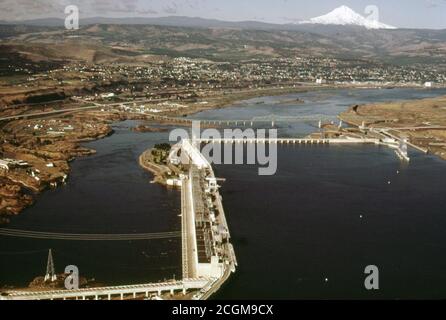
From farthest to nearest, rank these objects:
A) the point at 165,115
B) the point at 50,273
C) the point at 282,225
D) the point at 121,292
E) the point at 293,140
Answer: the point at 165,115 < the point at 293,140 < the point at 282,225 < the point at 50,273 < the point at 121,292

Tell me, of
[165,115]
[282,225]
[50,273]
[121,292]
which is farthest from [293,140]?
[121,292]

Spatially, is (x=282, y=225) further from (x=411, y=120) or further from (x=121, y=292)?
(x=411, y=120)

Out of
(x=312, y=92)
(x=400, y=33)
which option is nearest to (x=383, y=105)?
(x=312, y=92)

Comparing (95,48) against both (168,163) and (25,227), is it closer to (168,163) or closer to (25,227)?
(168,163)

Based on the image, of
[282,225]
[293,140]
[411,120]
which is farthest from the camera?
[411,120]

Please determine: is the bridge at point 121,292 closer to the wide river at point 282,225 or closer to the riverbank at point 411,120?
the wide river at point 282,225

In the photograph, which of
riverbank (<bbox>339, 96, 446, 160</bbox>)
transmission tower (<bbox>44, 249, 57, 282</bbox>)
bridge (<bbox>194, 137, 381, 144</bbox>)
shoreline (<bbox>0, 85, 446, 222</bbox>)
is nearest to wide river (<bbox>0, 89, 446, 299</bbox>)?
transmission tower (<bbox>44, 249, 57, 282</bbox>)

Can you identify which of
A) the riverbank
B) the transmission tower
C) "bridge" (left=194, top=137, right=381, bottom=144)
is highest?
the riverbank

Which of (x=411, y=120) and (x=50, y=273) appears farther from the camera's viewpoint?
(x=411, y=120)

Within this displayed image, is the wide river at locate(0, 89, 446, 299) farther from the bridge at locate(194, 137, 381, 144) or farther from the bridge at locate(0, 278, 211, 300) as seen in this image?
the bridge at locate(194, 137, 381, 144)
